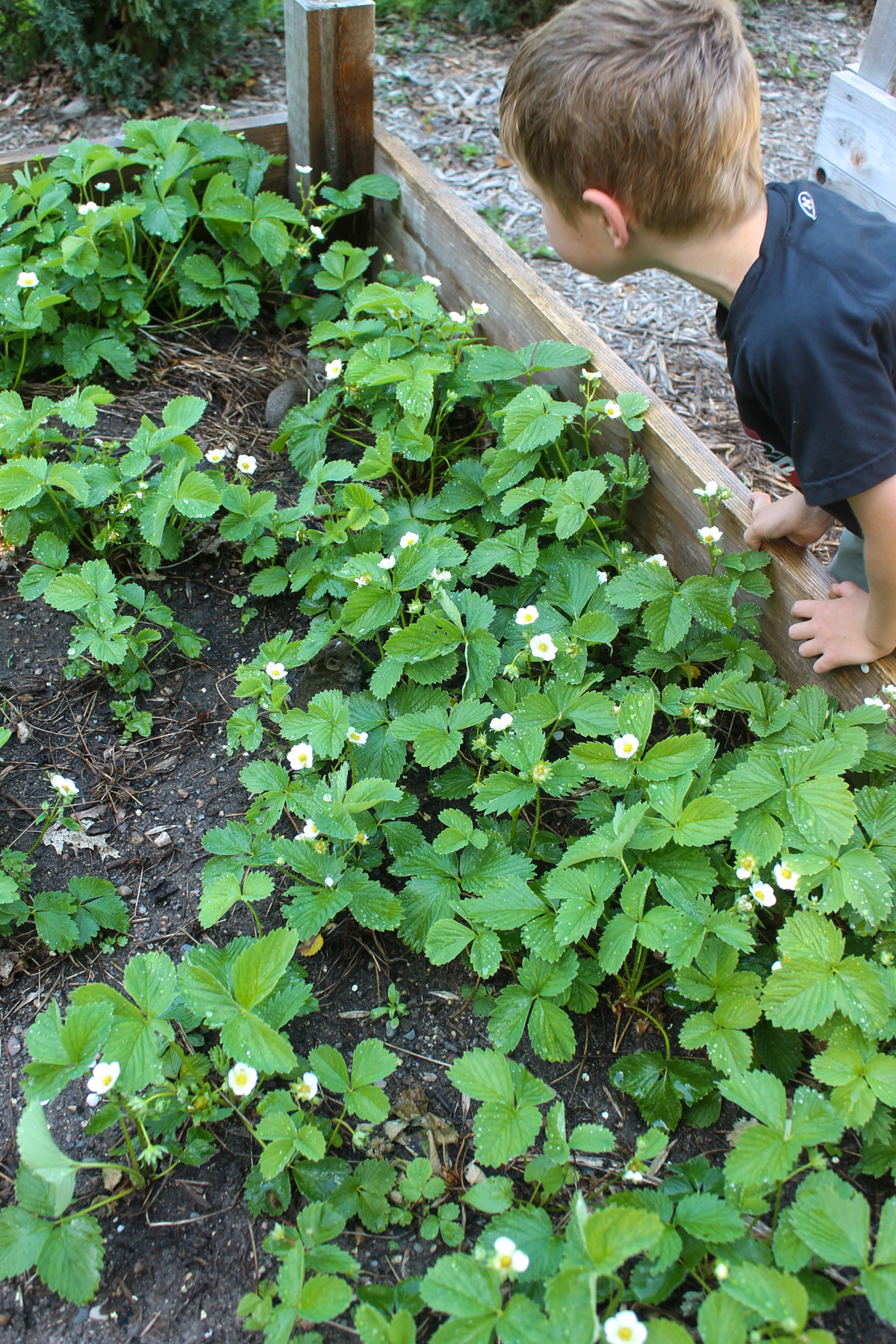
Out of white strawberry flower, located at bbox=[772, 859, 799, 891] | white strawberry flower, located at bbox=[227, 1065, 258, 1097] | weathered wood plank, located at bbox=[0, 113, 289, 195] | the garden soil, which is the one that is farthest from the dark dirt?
weathered wood plank, located at bbox=[0, 113, 289, 195]

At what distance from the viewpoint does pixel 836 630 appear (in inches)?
69.9

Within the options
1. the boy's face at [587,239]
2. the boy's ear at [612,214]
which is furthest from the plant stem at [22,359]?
the boy's ear at [612,214]

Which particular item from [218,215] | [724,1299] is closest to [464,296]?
[218,215]

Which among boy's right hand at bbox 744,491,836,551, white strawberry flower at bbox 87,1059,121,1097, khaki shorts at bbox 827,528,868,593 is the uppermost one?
boy's right hand at bbox 744,491,836,551

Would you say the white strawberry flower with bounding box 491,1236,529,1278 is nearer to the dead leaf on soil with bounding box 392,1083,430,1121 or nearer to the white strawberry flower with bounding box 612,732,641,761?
the dead leaf on soil with bounding box 392,1083,430,1121

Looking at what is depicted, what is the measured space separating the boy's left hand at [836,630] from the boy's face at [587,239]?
84 centimetres

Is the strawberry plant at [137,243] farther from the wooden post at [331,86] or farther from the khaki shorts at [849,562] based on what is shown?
the khaki shorts at [849,562]

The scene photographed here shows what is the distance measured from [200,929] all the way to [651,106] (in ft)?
6.02

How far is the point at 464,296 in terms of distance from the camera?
2.78 meters

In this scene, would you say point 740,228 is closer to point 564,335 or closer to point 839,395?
point 839,395

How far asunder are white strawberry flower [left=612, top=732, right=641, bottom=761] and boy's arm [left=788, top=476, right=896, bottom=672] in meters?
0.46

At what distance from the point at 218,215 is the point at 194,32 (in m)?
2.06

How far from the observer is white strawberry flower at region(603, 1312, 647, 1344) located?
3.75ft

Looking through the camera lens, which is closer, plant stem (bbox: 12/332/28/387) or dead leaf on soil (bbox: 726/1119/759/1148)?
dead leaf on soil (bbox: 726/1119/759/1148)
